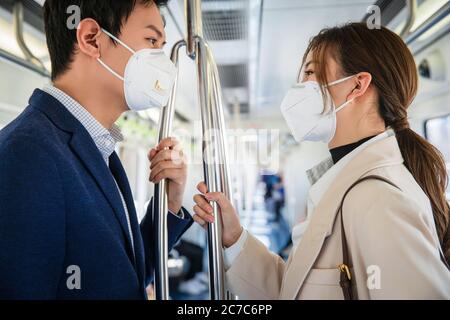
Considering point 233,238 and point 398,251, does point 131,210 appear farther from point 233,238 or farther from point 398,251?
point 398,251

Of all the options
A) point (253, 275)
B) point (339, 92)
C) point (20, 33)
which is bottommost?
point (253, 275)

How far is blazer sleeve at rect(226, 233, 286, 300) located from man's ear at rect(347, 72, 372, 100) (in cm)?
49

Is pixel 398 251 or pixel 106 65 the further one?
pixel 106 65

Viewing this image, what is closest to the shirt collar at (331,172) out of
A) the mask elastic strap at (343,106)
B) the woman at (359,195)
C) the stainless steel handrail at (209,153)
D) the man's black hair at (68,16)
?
the woman at (359,195)

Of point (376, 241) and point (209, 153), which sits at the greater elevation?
point (209, 153)

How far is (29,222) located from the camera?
613mm

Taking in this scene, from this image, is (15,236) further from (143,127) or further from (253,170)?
(253,170)

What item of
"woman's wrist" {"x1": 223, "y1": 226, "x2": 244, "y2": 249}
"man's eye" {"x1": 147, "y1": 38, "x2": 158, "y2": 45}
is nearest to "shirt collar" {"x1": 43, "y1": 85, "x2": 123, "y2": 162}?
"man's eye" {"x1": 147, "y1": 38, "x2": 158, "y2": 45}

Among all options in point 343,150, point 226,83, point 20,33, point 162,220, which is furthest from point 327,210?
point 226,83

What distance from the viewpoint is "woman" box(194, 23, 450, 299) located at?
61 centimetres

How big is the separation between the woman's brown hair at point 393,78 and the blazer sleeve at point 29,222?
25.9 inches

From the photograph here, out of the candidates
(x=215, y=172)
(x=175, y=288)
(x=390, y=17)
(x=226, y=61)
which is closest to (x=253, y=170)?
(x=175, y=288)

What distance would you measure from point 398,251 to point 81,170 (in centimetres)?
66
